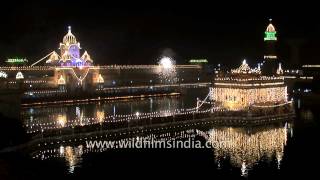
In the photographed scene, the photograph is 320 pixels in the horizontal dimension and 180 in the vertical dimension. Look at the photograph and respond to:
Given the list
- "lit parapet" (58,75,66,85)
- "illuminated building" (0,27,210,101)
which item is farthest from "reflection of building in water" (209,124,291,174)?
"lit parapet" (58,75,66,85)

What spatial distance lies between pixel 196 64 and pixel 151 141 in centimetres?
6433

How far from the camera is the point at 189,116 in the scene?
31.6 m

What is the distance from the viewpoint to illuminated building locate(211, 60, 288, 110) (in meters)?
32.8

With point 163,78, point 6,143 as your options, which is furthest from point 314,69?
point 6,143

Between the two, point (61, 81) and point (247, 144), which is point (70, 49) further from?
point (247, 144)

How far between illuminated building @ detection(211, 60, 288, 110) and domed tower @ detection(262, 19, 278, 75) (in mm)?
13425

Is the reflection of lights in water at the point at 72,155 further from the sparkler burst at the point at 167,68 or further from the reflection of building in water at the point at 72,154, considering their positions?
the sparkler burst at the point at 167,68

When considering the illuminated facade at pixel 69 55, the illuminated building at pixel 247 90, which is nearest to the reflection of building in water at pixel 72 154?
the illuminated building at pixel 247 90

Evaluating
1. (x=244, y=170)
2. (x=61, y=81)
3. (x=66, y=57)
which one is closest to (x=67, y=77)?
(x=61, y=81)

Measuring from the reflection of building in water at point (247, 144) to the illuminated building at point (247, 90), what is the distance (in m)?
2.90

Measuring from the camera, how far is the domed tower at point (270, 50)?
49781 mm

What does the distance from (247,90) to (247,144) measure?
7.50m

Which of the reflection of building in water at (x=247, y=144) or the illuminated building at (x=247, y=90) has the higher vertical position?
the illuminated building at (x=247, y=90)

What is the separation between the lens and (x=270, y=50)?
5378 centimetres
